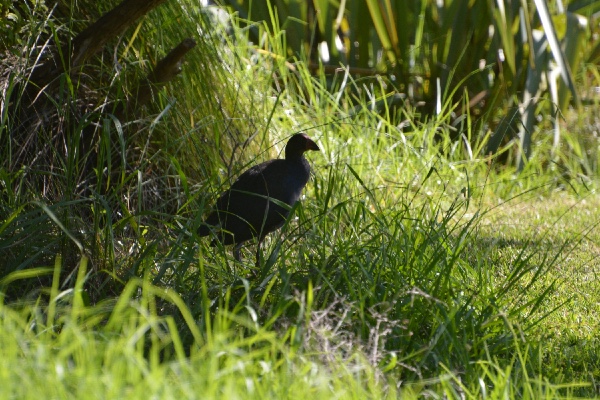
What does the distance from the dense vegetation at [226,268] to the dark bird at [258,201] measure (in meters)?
0.11

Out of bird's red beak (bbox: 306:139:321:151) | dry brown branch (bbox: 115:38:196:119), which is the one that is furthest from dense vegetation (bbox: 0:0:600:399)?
bird's red beak (bbox: 306:139:321:151)

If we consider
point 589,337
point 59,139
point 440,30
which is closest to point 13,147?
point 59,139

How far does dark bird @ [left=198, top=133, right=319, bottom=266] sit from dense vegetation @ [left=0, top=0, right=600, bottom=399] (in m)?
0.11

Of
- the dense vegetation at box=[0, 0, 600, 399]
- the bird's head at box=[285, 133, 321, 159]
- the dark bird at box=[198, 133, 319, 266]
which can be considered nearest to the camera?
the dense vegetation at box=[0, 0, 600, 399]

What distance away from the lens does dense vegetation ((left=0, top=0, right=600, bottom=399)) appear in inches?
86.1

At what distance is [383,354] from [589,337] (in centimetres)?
98

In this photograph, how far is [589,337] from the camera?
3.24 meters

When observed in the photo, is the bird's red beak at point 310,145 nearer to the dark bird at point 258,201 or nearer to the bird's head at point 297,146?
the bird's head at point 297,146

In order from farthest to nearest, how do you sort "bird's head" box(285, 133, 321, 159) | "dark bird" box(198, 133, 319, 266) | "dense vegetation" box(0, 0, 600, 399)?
"bird's head" box(285, 133, 321, 159) → "dark bird" box(198, 133, 319, 266) → "dense vegetation" box(0, 0, 600, 399)

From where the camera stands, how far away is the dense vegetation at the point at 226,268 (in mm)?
2188

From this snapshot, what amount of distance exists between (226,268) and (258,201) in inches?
16.6

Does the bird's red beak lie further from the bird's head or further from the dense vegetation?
the dense vegetation

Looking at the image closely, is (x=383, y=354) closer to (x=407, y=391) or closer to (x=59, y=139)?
(x=407, y=391)

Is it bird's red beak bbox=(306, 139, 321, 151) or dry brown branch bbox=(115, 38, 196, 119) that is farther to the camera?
A: bird's red beak bbox=(306, 139, 321, 151)
